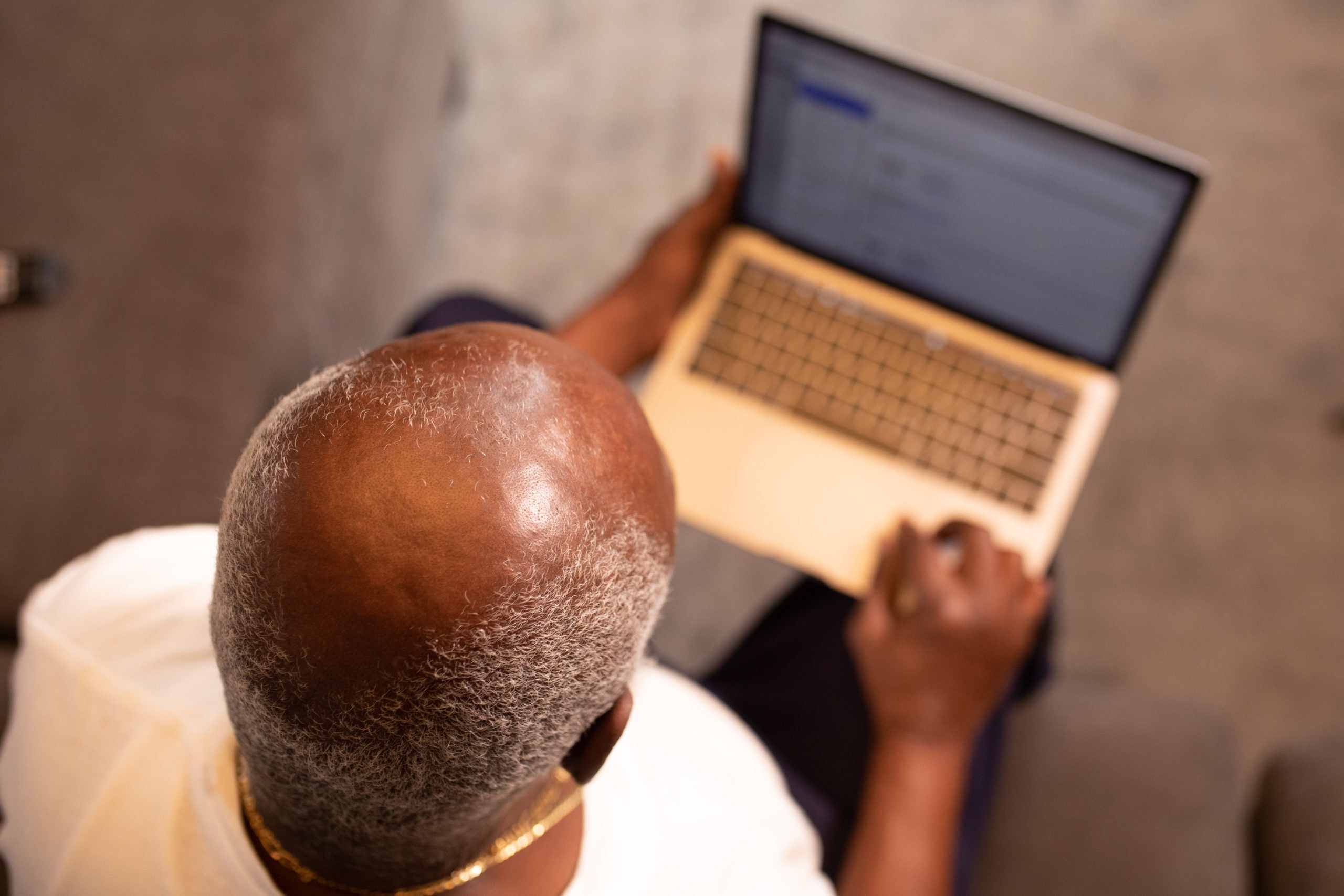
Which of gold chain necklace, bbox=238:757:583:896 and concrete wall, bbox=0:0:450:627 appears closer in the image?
gold chain necklace, bbox=238:757:583:896

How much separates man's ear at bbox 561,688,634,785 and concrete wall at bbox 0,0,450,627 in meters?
0.77

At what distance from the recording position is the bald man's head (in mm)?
459

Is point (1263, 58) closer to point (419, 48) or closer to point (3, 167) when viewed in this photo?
point (419, 48)

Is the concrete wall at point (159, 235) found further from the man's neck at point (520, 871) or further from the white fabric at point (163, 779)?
the man's neck at point (520, 871)

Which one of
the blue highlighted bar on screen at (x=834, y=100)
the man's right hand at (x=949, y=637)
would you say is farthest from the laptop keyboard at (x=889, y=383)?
the blue highlighted bar on screen at (x=834, y=100)

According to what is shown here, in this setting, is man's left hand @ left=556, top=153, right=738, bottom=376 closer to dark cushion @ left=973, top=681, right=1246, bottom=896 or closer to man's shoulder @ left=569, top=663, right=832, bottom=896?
man's shoulder @ left=569, top=663, right=832, bottom=896

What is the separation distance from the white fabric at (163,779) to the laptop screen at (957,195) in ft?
1.94

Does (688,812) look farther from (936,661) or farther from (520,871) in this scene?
(936,661)

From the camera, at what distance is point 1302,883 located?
3.56 ft

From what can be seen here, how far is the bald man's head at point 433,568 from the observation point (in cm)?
46

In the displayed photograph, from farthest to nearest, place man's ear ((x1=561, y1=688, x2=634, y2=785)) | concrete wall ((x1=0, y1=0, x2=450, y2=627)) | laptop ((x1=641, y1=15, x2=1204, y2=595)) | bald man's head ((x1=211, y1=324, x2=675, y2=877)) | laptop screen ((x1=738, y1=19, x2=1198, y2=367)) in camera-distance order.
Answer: concrete wall ((x1=0, y1=0, x2=450, y2=627)) < laptop ((x1=641, y1=15, x2=1204, y2=595)) < laptop screen ((x1=738, y1=19, x2=1198, y2=367)) < man's ear ((x1=561, y1=688, x2=634, y2=785)) < bald man's head ((x1=211, y1=324, x2=675, y2=877))

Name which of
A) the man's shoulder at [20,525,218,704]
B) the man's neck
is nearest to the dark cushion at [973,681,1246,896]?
the man's neck

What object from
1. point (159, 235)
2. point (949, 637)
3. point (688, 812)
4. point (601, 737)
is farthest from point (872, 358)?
point (159, 235)

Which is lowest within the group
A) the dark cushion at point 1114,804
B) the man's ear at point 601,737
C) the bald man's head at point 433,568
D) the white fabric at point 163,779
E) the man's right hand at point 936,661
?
→ the dark cushion at point 1114,804
